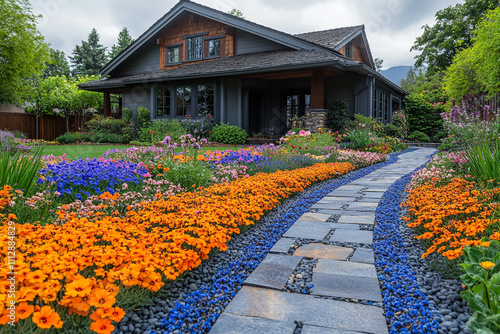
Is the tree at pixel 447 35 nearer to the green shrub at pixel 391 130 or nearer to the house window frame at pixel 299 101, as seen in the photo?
the green shrub at pixel 391 130

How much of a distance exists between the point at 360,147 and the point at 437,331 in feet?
27.5

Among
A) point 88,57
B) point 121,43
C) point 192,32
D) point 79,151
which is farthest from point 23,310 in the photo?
point 88,57

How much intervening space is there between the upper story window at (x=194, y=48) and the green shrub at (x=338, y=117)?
6.03 meters

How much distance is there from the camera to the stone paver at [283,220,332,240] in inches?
114

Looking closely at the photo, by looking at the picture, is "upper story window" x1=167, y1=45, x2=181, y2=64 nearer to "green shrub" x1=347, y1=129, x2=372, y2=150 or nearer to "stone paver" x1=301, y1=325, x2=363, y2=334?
"green shrub" x1=347, y1=129, x2=372, y2=150

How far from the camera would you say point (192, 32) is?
46.6ft

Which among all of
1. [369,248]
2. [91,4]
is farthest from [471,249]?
[91,4]

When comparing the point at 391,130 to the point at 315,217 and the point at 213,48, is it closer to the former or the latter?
the point at 213,48

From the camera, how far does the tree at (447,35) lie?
21203mm


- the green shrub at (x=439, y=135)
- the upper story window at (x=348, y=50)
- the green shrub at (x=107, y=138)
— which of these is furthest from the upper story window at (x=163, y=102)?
the green shrub at (x=439, y=135)

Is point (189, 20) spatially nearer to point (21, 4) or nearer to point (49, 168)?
point (21, 4)

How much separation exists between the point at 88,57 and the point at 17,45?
2137 cm

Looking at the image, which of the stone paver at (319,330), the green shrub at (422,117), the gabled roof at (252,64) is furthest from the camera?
the green shrub at (422,117)

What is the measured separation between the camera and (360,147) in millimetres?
9516
